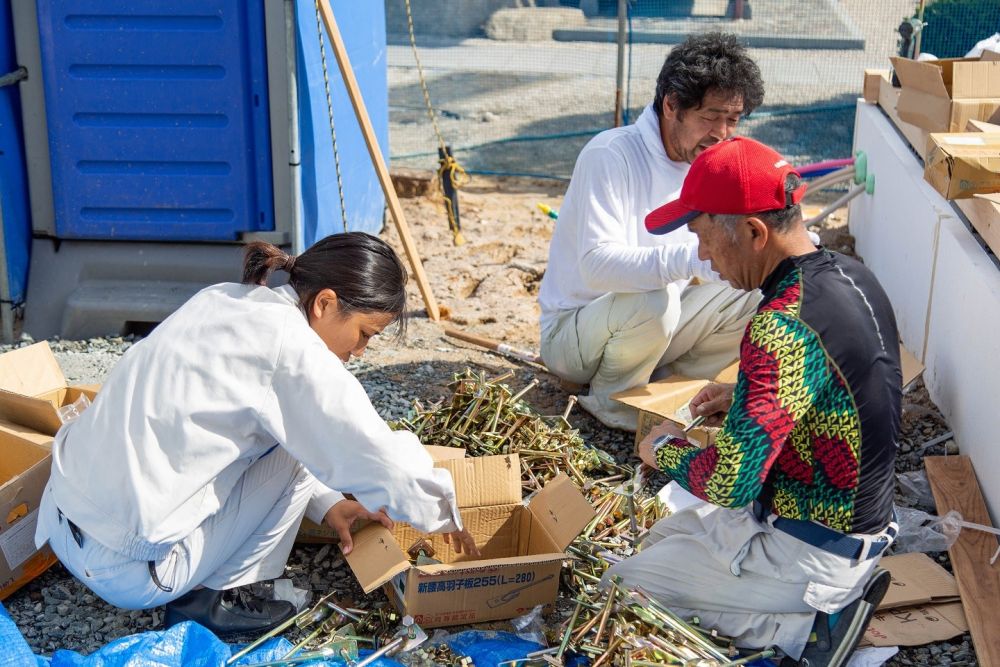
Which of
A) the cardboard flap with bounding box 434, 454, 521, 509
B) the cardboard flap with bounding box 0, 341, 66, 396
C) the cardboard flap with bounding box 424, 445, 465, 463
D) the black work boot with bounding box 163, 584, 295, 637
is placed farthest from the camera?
the cardboard flap with bounding box 0, 341, 66, 396

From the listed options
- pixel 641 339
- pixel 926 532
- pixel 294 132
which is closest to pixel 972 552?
pixel 926 532

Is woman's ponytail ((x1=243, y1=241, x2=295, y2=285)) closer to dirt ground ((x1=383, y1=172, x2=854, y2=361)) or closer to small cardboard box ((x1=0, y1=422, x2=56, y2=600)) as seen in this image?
small cardboard box ((x1=0, y1=422, x2=56, y2=600))

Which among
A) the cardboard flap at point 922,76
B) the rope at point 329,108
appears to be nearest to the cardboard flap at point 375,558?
the rope at point 329,108

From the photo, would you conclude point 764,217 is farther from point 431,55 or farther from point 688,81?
point 431,55

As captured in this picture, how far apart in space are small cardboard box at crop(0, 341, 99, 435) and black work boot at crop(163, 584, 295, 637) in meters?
1.04

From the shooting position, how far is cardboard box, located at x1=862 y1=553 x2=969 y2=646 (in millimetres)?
3297

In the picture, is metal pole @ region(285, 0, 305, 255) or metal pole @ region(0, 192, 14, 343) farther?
metal pole @ region(0, 192, 14, 343)

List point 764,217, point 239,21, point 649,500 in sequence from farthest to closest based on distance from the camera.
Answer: point 239,21, point 649,500, point 764,217

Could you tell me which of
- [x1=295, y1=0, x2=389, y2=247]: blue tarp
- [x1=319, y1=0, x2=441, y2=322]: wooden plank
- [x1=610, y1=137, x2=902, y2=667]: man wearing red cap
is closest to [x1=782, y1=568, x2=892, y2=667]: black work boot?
[x1=610, y1=137, x2=902, y2=667]: man wearing red cap

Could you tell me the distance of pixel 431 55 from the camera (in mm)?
16156

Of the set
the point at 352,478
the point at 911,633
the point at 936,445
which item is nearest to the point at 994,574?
the point at 911,633

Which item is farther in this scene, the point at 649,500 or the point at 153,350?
the point at 649,500

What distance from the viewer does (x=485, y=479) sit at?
3561mm

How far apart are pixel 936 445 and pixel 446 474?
2440 mm
